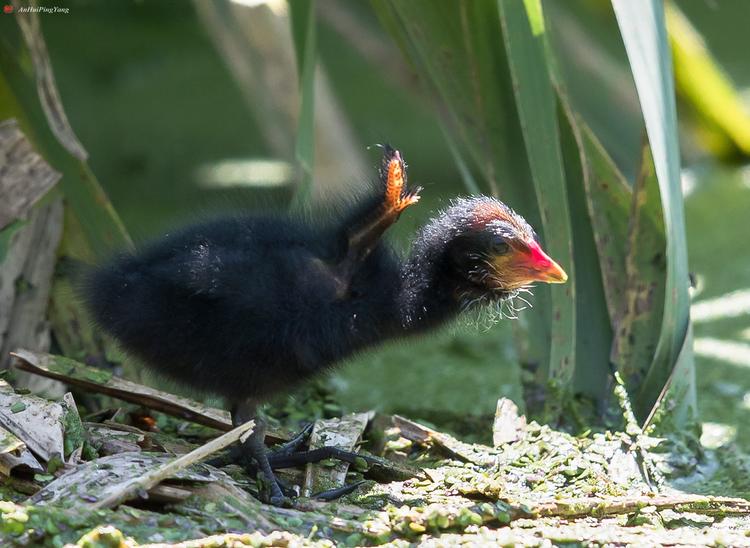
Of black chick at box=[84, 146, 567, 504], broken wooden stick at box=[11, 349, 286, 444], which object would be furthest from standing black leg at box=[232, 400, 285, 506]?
broken wooden stick at box=[11, 349, 286, 444]

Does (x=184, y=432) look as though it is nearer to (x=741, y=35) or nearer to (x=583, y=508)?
→ (x=583, y=508)

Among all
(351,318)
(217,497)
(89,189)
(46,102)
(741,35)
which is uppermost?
(46,102)

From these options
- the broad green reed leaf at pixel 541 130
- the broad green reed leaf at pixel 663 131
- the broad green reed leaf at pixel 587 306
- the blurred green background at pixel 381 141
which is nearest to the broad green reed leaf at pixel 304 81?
the blurred green background at pixel 381 141

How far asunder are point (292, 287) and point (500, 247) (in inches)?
18.8

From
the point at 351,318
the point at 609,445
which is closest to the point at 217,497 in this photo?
the point at 351,318

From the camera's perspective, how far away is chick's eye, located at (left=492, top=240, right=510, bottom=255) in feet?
7.65

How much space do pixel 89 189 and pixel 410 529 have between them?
4.91ft

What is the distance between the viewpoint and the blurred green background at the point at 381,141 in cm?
346

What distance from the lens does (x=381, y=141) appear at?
2451 mm

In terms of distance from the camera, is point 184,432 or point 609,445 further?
point 184,432

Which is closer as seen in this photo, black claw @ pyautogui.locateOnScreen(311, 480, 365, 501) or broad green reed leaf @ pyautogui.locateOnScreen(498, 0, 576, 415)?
black claw @ pyautogui.locateOnScreen(311, 480, 365, 501)

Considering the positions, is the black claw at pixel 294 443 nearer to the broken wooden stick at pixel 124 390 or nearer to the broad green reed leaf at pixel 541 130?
the broken wooden stick at pixel 124 390

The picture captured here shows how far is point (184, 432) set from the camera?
262 centimetres

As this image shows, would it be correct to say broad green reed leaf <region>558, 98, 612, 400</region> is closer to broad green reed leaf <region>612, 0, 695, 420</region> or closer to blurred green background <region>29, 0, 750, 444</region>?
broad green reed leaf <region>612, 0, 695, 420</region>
